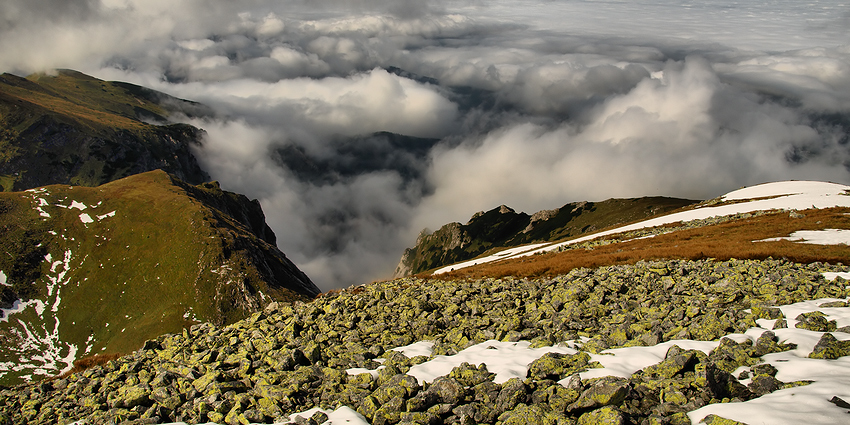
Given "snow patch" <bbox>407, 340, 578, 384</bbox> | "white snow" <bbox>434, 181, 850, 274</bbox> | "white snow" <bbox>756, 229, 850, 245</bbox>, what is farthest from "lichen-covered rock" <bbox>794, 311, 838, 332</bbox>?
"white snow" <bbox>434, 181, 850, 274</bbox>

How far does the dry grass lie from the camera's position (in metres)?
31.5

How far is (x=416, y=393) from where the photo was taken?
1366 centimetres

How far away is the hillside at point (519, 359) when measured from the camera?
1129 cm

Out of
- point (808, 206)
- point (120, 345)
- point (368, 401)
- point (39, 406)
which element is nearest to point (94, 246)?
point (120, 345)

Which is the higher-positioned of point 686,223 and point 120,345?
point 686,223

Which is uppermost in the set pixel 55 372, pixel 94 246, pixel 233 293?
pixel 94 246

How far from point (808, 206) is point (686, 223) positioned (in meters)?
19.9

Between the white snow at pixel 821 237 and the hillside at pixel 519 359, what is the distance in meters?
13.0

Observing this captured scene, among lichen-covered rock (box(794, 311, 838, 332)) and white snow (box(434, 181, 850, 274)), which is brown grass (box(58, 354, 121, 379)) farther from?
white snow (box(434, 181, 850, 274))

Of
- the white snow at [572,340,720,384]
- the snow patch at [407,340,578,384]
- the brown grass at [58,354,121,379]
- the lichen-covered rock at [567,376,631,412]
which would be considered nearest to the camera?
the lichen-covered rock at [567,376,631,412]

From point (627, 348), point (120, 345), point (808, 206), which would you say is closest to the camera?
point (627, 348)

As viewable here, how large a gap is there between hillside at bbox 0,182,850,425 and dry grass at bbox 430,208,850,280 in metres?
2.64

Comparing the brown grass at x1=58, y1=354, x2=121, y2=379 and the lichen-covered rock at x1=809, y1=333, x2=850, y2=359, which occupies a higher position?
the brown grass at x1=58, y1=354, x2=121, y2=379

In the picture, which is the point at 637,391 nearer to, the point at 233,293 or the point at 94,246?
the point at 233,293
